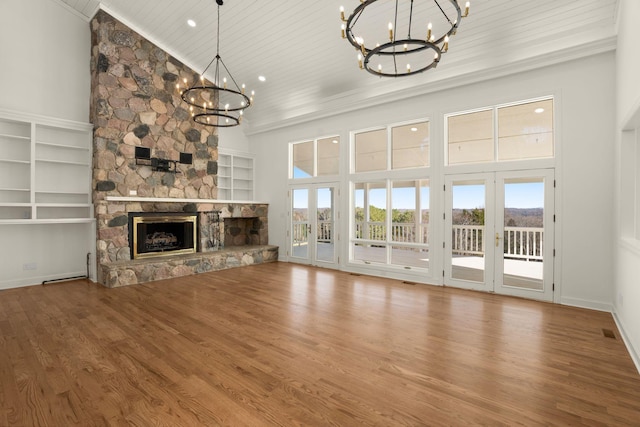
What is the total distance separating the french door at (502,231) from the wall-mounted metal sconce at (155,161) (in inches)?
220

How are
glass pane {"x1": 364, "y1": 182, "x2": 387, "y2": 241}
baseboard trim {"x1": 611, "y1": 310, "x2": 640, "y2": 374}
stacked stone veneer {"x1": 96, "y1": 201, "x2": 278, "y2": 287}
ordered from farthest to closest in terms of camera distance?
glass pane {"x1": 364, "y1": 182, "x2": 387, "y2": 241}
stacked stone veneer {"x1": 96, "y1": 201, "x2": 278, "y2": 287}
baseboard trim {"x1": 611, "y1": 310, "x2": 640, "y2": 374}

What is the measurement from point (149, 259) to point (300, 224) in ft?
11.1

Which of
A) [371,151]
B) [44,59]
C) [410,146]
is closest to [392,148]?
[410,146]

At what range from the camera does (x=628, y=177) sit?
11.8ft

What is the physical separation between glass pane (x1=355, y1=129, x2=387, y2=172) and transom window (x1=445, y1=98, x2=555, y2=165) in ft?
4.32

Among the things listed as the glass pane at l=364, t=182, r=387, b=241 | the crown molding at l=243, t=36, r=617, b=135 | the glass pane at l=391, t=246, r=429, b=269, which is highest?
the crown molding at l=243, t=36, r=617, b=135

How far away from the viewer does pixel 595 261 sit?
427cm

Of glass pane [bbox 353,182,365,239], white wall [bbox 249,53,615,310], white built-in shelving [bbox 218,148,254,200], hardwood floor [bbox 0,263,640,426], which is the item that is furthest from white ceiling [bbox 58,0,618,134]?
hardwood floor [bbox 0,263,640,426]

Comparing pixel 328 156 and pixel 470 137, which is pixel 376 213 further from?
pixel 470 137

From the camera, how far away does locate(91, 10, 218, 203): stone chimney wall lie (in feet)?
19.2

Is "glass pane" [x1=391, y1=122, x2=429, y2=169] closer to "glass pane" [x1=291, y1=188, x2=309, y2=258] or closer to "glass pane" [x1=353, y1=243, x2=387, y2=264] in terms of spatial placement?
"glass pane" [x1=353, y1=243, x2=387, y2=264]

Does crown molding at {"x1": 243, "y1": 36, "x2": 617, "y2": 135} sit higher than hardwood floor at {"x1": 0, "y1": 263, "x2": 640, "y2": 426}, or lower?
higher

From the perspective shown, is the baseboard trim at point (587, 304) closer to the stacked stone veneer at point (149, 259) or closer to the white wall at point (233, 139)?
the stacked stone veneer at point (149, 259)

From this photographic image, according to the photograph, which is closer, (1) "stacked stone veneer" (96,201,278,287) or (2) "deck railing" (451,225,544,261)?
(2) "deck railing" (451,225,544,261)
